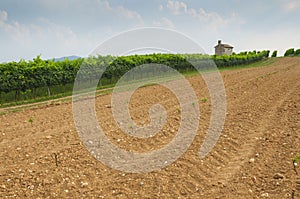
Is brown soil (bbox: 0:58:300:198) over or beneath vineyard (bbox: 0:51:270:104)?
beneath

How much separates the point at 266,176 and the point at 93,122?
5.58m

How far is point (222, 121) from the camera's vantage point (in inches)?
322

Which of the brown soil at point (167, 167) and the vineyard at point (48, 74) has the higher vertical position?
the vineyard at point (48, 74)

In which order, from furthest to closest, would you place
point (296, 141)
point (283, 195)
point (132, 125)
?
1. point (132, 125)
2. point (296, 141)
3. point (283, 195)

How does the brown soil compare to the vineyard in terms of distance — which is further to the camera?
the vineyard

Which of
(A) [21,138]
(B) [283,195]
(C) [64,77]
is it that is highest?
(C) [64,77]

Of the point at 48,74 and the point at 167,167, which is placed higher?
the point at 48,74

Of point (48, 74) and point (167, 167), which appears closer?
point (167, 167)

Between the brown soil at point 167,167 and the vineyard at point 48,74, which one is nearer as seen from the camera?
the brown soil at point 167,167

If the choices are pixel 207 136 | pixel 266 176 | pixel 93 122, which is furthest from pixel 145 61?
pixel 266 176

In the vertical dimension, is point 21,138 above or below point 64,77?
below

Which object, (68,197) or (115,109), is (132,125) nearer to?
(115,109)

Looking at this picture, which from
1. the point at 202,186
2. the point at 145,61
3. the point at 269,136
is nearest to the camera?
the point at 202,186

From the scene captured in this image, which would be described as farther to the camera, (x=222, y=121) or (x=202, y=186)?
(x=222, y=121)
